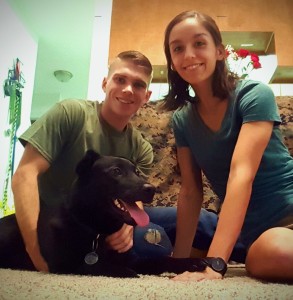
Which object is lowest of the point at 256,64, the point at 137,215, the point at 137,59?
the point at 137,215

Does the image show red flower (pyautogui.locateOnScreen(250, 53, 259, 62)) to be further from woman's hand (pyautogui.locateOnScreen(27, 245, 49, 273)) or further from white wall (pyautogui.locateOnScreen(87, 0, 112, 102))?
woman's hand (pyautogui.locateOnScreen(27, 245, 49, 273))

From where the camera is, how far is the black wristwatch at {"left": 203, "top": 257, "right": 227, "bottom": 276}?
635 mm

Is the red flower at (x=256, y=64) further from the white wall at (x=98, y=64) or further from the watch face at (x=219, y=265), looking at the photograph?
the watch face at (x=219, y=265)

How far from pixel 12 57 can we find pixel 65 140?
0.87ft

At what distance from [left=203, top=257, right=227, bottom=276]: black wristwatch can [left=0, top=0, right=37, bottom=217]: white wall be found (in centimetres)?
45

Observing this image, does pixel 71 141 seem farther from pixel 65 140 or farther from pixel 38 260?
pixel 38 260

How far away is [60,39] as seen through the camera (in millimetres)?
717

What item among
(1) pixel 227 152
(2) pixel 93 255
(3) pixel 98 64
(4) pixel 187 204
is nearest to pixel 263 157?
(1) pixel 227 152

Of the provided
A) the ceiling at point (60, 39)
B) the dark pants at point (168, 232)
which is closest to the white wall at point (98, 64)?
the ceiling at point (60, 39)

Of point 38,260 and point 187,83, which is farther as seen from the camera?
point 187,83

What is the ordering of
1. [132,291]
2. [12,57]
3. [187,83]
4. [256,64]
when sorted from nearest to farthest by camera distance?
[132,291], [12,57], [187,83], [256,64]

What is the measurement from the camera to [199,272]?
652mm

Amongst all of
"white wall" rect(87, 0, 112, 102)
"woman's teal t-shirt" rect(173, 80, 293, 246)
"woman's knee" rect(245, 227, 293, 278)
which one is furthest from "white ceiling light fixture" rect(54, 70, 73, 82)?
"woman's knee" rect(245, 227, 293, 278)

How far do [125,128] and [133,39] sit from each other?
0.90m
